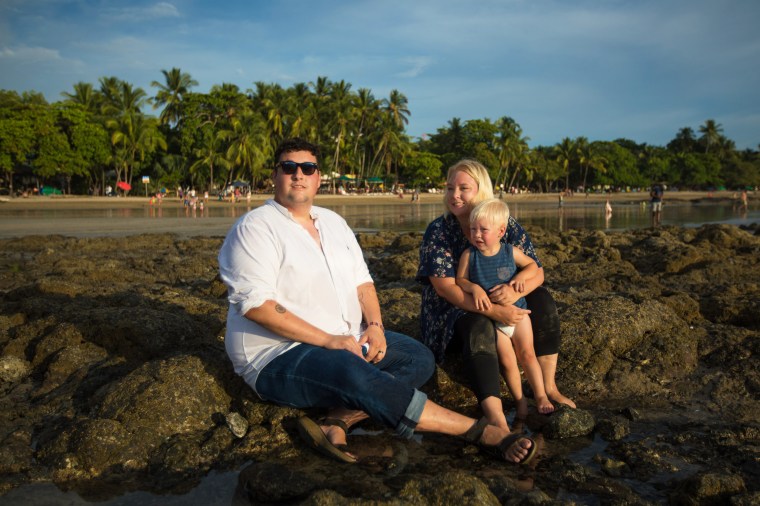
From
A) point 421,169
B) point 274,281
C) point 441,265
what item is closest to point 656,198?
point 441,265

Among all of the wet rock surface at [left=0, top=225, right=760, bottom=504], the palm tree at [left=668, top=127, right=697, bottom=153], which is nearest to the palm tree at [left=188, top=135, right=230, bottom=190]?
the wet rock surface at [left=0, top=225, right=760, bottom=504]

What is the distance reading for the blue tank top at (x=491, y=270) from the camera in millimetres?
3609

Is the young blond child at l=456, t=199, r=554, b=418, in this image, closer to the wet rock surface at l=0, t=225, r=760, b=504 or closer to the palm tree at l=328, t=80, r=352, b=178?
the wet rock surface at l=0, t=225, r=760, b=504

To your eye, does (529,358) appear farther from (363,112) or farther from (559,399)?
(363,112)

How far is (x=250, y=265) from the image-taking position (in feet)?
10.0

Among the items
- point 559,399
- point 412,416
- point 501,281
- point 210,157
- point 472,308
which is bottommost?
point 559,399

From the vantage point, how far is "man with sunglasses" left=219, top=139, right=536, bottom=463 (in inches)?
115

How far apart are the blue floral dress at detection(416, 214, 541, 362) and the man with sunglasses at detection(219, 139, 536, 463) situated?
0.95 feet

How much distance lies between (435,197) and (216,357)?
195ft

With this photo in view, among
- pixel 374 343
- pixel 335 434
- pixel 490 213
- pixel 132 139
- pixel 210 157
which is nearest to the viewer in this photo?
pixel 335 434

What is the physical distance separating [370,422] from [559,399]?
119cm

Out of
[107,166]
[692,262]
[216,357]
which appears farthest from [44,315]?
[107,166]

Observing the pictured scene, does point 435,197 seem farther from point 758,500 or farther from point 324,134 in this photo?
point 758,500

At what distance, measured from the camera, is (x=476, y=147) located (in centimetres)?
7081
